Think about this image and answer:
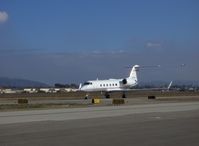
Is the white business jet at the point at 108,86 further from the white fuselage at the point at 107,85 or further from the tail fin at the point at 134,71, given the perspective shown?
the tail fin at the point at 134,71

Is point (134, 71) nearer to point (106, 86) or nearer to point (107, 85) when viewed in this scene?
point (107, 85)

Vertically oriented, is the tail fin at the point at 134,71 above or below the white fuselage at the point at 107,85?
above

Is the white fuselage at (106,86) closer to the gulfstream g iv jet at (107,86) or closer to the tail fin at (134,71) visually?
the gulfstream g iv jet at (107,86)

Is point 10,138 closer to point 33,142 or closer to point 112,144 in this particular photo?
point 33,142

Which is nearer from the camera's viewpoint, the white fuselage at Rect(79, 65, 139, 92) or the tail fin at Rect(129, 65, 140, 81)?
the white fuselage at Rect(79, 65, 139, 92)

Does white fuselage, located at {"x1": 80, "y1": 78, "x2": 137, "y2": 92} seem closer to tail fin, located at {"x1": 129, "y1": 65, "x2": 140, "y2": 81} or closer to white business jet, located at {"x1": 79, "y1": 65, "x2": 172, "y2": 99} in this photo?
white business jet, located at {"x1": 79, "y1": 65, "x2": 172, "y2": 99}

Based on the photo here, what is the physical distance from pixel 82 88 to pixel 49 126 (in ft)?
189

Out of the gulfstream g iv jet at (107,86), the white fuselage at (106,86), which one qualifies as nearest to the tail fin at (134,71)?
the gulfstream g iv jet at (107,86)

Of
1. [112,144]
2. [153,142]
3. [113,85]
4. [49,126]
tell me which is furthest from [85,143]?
[113,85]

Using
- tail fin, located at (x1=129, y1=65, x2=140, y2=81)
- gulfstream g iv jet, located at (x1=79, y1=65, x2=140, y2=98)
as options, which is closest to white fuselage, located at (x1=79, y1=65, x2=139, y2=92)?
gulfstream g iv jet, located at (x1=79, y1=65, x2=140, y2=98)

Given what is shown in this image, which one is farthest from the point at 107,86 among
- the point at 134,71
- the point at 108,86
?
the point at 134,71

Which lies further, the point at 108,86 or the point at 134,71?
the point at 134,71

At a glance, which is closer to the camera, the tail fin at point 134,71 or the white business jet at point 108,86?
the white business jet at point 108,86

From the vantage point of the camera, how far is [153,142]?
55.4ft
